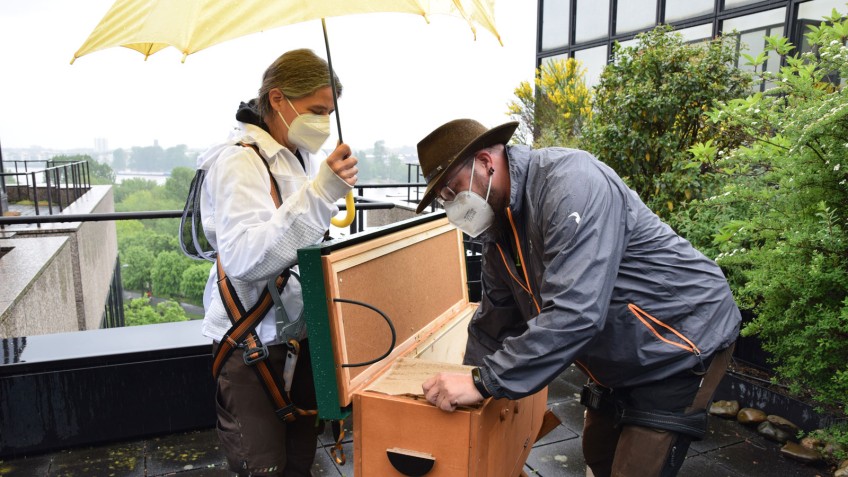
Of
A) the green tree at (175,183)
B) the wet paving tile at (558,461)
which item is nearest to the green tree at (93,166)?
the green tree at (175,183)

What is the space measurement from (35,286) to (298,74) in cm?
525

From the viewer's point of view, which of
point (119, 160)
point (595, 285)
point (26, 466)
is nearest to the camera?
point (595, 285)

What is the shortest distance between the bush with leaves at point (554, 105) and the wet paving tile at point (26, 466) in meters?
8.83

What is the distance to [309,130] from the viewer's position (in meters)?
1.88

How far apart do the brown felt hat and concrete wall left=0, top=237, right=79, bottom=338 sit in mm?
4106

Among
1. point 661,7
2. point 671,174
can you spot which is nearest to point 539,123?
point 661,7

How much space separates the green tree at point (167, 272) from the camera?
11.9 metres

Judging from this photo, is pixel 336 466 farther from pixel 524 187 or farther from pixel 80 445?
pixel 524 187

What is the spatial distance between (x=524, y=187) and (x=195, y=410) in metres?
2.78

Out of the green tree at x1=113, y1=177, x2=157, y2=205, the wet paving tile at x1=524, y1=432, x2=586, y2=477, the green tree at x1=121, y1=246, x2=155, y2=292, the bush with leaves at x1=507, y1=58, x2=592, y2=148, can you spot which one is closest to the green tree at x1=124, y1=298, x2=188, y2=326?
the green tree at x1=121, y1=246, x2=155, y2=292

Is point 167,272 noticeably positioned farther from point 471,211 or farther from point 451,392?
point 451,392

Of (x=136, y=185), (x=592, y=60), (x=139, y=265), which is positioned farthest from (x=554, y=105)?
(x=139, y=265)

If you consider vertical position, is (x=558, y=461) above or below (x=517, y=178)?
below

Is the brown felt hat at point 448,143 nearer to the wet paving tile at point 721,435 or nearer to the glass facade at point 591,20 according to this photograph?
the wet paving tile at point 721,435
